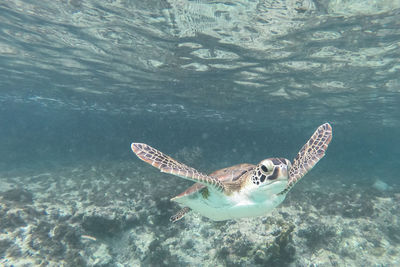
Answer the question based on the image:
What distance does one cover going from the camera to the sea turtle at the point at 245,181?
3.86 meters

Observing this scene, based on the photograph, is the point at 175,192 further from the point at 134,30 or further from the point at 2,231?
the point at 134,30

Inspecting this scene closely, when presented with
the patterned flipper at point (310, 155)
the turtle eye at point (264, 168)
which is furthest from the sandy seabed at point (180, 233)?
the turtle eye at point (264, 168)

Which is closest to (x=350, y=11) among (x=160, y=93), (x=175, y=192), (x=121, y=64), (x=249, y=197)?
(x=249, y=197)

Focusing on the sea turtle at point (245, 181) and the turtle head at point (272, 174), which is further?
the sea turtle at point (245, 181)

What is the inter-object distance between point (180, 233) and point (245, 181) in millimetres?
5106

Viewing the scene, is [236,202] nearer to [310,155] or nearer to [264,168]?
[264,168]

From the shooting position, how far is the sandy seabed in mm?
6758

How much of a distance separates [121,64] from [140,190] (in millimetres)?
8851

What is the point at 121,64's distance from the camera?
50.4 ft

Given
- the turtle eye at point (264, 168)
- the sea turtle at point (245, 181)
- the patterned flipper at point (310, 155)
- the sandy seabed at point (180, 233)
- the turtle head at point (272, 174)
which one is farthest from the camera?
the sandy seabed at point (180, 233)

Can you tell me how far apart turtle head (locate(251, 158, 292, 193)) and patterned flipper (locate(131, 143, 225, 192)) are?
0.77 meters

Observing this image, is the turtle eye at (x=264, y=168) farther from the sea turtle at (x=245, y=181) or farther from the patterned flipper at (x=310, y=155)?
the patterned flipper at (x=310, y=155)

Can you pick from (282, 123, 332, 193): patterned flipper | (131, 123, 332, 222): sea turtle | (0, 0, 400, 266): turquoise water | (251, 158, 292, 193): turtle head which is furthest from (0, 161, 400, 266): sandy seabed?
(251, 158, 292, 193): turtle head

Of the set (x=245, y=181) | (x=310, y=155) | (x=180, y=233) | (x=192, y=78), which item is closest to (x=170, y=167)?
(x=245, y=181)
